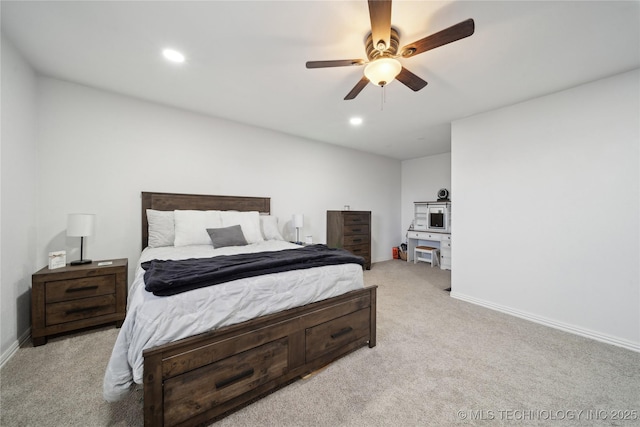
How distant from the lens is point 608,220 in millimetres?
2338

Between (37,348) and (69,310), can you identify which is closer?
(37,348)

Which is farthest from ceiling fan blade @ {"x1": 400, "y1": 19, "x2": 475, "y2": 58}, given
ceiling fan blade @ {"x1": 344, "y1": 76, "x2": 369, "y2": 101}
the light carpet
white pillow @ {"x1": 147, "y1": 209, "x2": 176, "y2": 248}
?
white pillow @ {"x1": 147, "y1": 209, "x2": 176, "y2": 248}

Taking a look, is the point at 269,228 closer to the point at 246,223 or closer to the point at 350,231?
the point at 246,223

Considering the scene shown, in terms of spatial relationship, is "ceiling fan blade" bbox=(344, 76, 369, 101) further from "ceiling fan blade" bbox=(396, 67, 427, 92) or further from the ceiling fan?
"ceiling fan blade" bbox=(396, 67, 427, 92)

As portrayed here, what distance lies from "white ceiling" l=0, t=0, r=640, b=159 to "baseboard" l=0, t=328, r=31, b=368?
243 centimetres

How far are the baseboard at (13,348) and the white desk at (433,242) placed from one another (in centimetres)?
582

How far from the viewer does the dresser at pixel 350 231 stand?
14.8ft

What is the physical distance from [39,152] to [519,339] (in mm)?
5061

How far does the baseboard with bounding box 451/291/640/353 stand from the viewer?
Result: 222 centimetres

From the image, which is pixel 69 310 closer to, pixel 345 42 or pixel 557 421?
pixel 345 42

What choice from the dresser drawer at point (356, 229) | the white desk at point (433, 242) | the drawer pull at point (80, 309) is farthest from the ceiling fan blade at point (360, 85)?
the white desk at point (433, 242)

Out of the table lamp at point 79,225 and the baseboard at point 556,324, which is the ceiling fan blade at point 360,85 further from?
the baseboard at point 556,324

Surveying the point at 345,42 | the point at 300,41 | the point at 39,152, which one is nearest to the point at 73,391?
the point at 39,152

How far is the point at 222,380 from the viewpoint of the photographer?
136 cm
